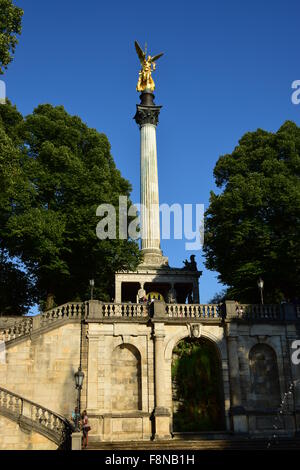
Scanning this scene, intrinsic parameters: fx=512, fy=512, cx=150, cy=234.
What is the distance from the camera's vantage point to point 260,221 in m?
33.7

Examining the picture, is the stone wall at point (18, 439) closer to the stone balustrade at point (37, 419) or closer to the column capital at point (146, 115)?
the stone balustrade at point (37, 419)

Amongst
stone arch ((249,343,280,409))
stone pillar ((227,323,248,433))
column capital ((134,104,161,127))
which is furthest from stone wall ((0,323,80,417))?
column capital ((134,104,161,127))

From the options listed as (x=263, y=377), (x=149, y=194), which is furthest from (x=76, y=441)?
(x=149, y=194)

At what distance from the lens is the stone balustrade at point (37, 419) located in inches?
838

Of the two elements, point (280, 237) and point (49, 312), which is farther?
point (280, 237)

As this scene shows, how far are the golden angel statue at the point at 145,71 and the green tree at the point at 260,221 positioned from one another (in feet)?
53.5

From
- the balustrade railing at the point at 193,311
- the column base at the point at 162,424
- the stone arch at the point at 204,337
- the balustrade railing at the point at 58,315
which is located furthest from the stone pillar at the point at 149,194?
the column base at the point at 162,424

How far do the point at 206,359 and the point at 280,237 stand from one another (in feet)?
31.4

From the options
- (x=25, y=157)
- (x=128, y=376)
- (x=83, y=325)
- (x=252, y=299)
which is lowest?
(x=128, y=376)

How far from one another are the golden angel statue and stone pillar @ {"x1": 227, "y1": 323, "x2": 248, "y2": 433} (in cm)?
2931

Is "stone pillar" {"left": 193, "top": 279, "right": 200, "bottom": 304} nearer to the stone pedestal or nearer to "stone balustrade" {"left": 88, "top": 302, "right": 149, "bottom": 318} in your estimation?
"stone balustrade" {"left": 88, "top": 302, "right": 149, "bottom": 318}

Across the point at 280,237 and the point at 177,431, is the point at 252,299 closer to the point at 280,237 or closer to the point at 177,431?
the point at 280,237

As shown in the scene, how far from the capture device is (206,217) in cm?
3694
